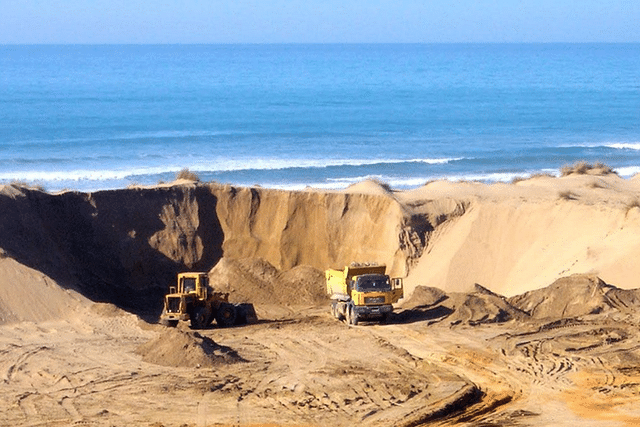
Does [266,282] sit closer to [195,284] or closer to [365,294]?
A: [195,284]

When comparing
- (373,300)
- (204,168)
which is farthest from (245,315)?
(204,168)

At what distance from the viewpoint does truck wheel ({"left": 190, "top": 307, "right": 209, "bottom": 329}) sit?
30625mm

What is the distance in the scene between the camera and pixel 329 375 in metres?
24.5

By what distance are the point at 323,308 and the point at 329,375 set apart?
10504mm

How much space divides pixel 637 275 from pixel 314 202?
41.0ft

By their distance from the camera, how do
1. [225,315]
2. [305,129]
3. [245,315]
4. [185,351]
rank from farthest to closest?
[305,129], [245,315], [225,315], [185,351]

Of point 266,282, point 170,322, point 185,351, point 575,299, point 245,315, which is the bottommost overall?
point 185,351

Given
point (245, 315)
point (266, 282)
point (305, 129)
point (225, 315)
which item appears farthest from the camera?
point (305, 129)

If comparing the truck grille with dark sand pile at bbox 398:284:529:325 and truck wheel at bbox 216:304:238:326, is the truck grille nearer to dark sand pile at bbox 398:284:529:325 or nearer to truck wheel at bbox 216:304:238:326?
dark sand pile at bbox 398:284:529:325

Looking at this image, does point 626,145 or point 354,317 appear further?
point 626,145

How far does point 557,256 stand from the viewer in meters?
33.9

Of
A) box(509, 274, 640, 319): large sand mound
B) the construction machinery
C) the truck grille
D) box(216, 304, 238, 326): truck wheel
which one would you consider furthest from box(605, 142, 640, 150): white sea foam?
box(216, 304, 238, 326): truck wheel

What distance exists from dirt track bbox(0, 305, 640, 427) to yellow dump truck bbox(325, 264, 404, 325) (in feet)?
1.69

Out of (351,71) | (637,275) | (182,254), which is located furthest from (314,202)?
(351,71)
